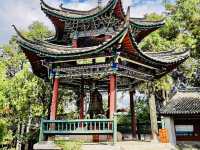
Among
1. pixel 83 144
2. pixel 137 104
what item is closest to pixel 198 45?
pixel 137 104

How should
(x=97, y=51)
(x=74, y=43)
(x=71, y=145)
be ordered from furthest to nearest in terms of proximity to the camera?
(x=74, y=43), (x=97, y=51), (x=71, y=145)

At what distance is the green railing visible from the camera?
11.1 metres

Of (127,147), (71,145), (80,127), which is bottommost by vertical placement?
(127,147)

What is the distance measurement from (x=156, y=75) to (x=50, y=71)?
223 inches

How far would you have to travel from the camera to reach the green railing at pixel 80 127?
11.1 meters

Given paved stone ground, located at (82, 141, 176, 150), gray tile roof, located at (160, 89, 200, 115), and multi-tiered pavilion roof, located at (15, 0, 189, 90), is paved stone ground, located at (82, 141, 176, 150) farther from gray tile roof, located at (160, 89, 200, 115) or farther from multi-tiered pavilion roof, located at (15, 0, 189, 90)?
gray tile roof, located at (160, 89, 200, 115)

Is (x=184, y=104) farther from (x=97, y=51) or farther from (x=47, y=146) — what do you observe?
(x=47, y=146)

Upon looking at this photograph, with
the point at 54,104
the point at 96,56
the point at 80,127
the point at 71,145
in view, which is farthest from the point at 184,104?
the point at 71,145

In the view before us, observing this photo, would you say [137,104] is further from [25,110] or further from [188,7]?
[25,110]

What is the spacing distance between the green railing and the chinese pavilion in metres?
0.04

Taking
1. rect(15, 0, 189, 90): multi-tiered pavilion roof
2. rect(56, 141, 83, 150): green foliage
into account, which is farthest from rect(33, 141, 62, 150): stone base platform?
rect(15, 0, 189, 90): multi-tiered pavilion roof

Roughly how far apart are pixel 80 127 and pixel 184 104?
51.5ft

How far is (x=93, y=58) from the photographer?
40.4 ft

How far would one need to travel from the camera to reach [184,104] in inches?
984
